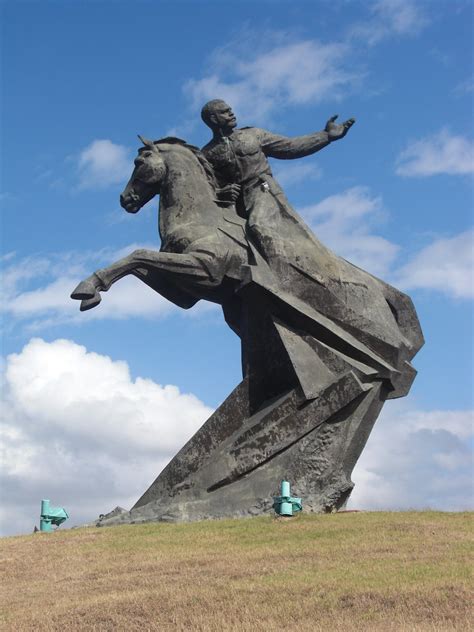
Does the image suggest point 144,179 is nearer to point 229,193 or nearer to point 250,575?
point 229,193

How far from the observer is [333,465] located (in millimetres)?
13609

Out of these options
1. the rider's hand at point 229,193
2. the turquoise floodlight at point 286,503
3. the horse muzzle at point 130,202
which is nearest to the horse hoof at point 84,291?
the horse muzzle at point 130,202

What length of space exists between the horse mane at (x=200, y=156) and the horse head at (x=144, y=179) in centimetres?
29

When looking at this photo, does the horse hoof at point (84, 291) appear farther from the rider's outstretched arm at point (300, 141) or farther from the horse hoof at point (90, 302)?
the rider's outstretched arm at point (300, 141)

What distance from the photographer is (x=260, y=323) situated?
1449 centimetres

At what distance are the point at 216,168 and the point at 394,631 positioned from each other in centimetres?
965

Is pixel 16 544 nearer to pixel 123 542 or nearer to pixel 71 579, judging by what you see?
pixel 123 542

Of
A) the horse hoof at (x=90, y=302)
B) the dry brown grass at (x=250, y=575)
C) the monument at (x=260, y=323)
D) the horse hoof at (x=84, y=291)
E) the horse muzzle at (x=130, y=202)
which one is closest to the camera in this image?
the dry brown grass at (x=250, y=575)

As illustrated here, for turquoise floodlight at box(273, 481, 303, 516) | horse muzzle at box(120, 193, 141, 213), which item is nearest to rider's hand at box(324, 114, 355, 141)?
horse muzzle at box(120, 193, 141, 213)

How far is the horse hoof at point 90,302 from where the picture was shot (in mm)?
14109

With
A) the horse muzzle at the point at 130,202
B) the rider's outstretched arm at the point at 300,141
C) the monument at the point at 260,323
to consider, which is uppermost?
the rider's outstretched arm at the point at 300,141

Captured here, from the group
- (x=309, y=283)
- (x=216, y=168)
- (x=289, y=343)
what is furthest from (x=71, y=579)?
(x=216, y=168)

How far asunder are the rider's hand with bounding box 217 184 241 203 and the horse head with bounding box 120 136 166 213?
960 millimetres

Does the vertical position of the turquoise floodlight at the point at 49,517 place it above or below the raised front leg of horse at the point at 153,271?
below
